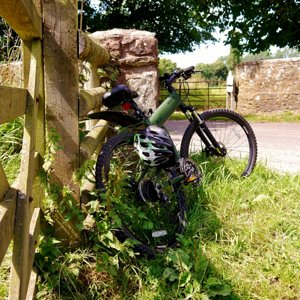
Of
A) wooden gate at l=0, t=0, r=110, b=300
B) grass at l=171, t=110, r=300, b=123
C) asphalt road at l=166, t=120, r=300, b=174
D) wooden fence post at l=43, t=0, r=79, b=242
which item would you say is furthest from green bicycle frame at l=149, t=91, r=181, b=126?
grass at l=171, t=110, r=300, b=123

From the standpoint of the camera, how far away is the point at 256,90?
1194 cm

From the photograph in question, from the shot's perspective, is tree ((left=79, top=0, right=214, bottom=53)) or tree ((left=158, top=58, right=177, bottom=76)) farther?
tree ((left=79, top=0, right=214, bottom=53))

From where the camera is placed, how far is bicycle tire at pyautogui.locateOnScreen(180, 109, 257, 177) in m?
3.32

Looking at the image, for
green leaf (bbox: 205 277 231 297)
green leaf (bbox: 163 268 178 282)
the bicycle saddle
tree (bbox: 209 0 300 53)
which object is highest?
Answer: tree (bbox: 209 0 300 53)

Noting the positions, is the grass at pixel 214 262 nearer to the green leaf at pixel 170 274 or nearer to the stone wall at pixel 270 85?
the green leaf at pixel 170 274

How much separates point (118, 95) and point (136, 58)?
776 mm

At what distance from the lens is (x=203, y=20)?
589 inches

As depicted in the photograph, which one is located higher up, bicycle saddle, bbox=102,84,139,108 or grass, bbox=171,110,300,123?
bicycle saddle, bbox=102,84,139,108

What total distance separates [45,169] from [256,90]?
11.0 m

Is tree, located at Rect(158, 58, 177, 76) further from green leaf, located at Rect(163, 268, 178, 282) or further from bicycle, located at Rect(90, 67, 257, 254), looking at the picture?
green leaf, located at Rect(163, 268, 178, 282)

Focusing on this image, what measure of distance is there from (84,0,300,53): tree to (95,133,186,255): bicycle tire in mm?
11665

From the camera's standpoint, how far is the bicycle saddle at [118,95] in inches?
100.0

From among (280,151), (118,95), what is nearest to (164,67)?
(280,151)

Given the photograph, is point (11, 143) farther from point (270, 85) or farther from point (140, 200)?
point (270, 85)
